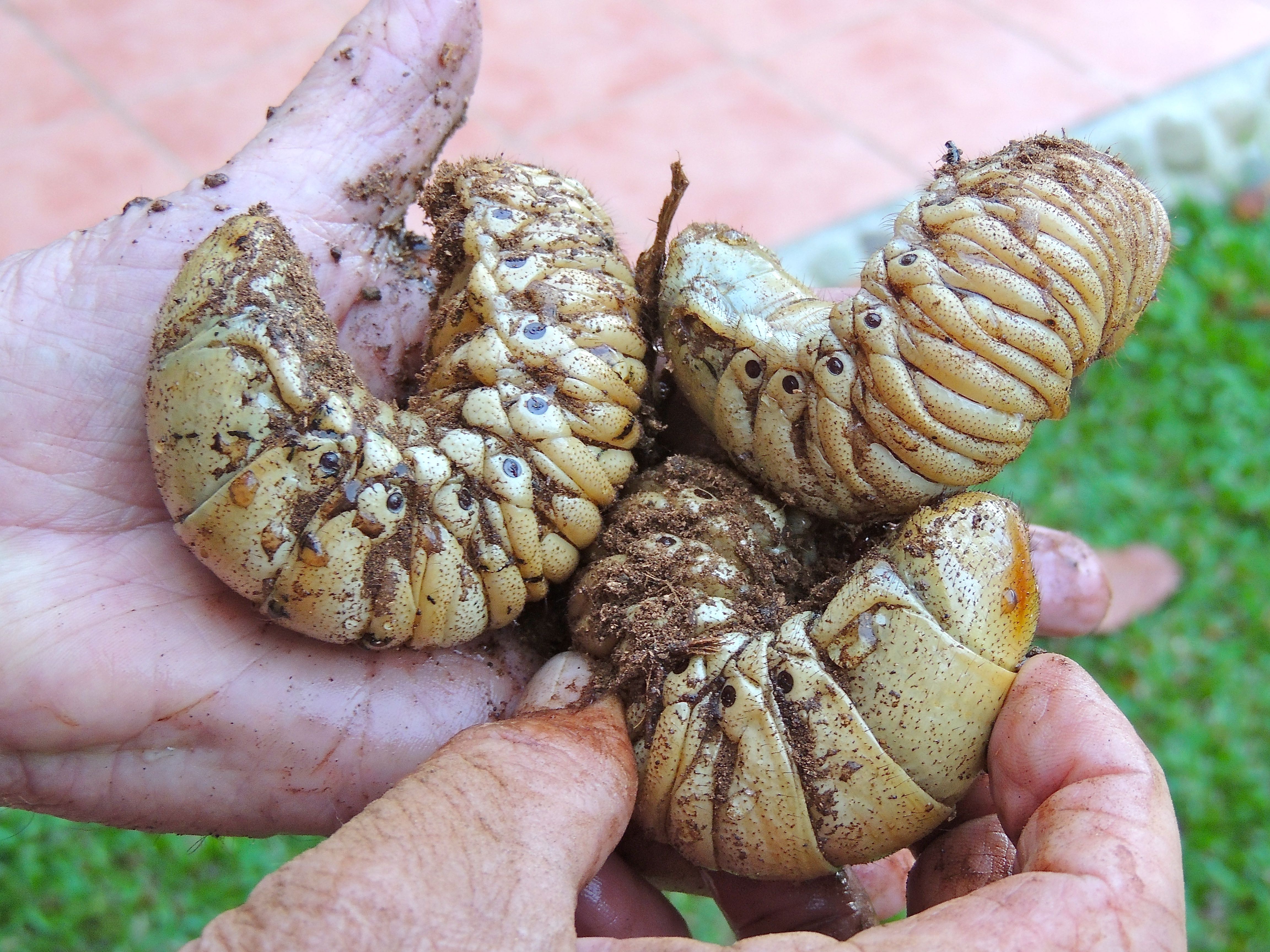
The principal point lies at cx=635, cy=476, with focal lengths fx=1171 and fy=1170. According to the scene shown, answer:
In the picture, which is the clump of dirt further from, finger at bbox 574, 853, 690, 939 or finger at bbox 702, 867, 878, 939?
finger at bbox 702, 867, 878, 939

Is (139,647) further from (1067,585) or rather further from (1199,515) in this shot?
(1199,515)

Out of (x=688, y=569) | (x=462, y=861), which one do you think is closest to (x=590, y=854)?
(x=462, y=861)

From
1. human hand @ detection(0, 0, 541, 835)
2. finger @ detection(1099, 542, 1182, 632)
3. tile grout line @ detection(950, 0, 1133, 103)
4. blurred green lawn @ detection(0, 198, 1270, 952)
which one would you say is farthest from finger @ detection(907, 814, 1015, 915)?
tile grout line @ detection(950, 0, 1133, 103)

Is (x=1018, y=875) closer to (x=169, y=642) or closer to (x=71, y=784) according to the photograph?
(x=169, y=642)

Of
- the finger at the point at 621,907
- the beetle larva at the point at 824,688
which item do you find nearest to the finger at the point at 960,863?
the beetle larva at the point at 824,688

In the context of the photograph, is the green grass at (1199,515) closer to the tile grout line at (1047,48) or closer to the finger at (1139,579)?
the finger at (1139,579)

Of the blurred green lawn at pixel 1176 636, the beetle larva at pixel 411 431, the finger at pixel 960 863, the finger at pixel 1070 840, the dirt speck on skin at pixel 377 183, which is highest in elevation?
the dirt speck on skin at pixel 377 183
